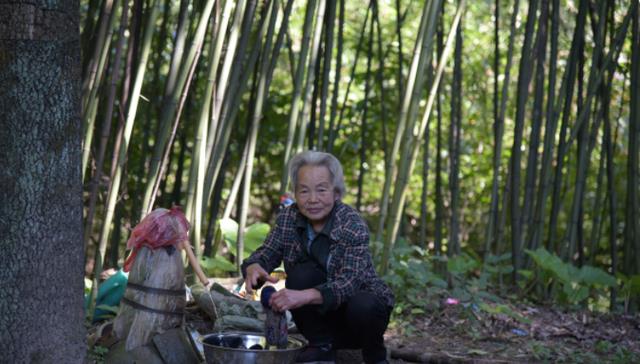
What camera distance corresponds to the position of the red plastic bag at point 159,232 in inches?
106

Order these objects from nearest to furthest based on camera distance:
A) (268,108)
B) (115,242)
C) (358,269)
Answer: (358,269) < (115,242) < (268,108)

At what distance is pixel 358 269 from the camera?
2609 mm

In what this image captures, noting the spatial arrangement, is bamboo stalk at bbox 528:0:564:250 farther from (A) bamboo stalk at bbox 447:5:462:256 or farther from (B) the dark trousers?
(B) the dark trousers

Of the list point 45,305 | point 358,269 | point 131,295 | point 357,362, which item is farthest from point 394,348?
point 45,305

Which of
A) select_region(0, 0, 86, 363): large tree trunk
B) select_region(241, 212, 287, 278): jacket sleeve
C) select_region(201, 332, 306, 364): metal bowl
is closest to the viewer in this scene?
select_region(0, 0, 86, 363): large tree trunk

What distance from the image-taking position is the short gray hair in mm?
2701

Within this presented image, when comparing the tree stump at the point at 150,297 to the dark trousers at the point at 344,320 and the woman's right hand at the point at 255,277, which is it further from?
the dark trousers at the point at 344,320

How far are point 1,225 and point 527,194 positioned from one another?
308 centimetres

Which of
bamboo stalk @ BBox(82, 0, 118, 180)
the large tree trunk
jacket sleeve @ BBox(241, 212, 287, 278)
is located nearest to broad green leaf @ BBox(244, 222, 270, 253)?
bamboo stalk @ BBox(82, 0, 118, 180)

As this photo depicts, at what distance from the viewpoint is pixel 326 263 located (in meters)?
2.70

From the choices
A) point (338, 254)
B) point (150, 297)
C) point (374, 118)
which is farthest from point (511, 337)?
point (374, 118)

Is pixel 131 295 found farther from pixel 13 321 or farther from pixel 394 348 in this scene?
pixel 394 348

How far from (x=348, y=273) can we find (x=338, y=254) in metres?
0.08

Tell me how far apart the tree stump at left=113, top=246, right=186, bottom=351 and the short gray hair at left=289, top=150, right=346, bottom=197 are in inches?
16.9
